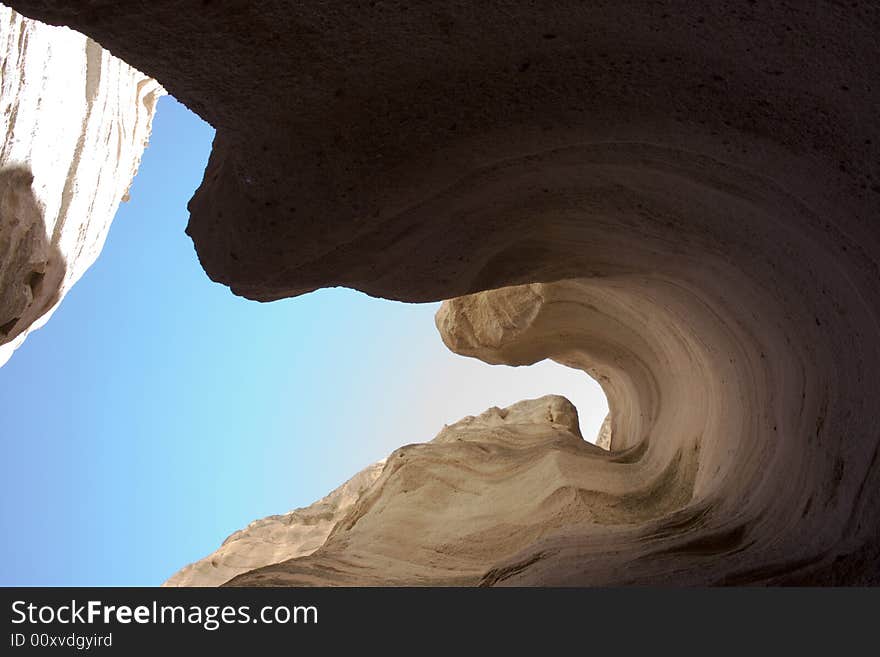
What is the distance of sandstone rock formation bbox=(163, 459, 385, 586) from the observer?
6.03m

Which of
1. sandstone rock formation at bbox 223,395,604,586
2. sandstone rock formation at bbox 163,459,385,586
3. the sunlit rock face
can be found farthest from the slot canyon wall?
sandstone rock formation at bbox 163,459,385,586

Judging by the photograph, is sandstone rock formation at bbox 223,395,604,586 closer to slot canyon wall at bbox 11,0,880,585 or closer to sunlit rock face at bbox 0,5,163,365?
slot canyon wall at bbox 11,0,880,585

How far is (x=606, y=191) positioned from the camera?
2.70m

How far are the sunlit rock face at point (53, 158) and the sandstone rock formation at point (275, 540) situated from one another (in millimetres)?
2520

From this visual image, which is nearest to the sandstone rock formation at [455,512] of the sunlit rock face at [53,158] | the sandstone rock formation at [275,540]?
the sandstone rock formation at [275,540]

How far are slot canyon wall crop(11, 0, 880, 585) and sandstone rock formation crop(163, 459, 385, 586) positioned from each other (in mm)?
2570

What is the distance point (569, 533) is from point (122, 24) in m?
2.70

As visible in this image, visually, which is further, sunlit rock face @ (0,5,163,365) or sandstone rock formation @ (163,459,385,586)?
sandstone rock formation @ (163,459,385,586)

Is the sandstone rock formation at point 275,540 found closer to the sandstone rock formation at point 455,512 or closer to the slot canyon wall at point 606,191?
the sandstone rock formation at point 455,512

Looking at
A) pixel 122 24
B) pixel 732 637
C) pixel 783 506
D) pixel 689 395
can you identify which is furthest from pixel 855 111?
pixel 689 395

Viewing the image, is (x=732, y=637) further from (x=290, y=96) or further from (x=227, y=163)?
(x=227, y=163)

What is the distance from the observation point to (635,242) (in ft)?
10.1

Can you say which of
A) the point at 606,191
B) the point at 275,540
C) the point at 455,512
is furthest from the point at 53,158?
the point at 606,191

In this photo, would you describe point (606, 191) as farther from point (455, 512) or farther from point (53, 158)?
point (53, 158)
